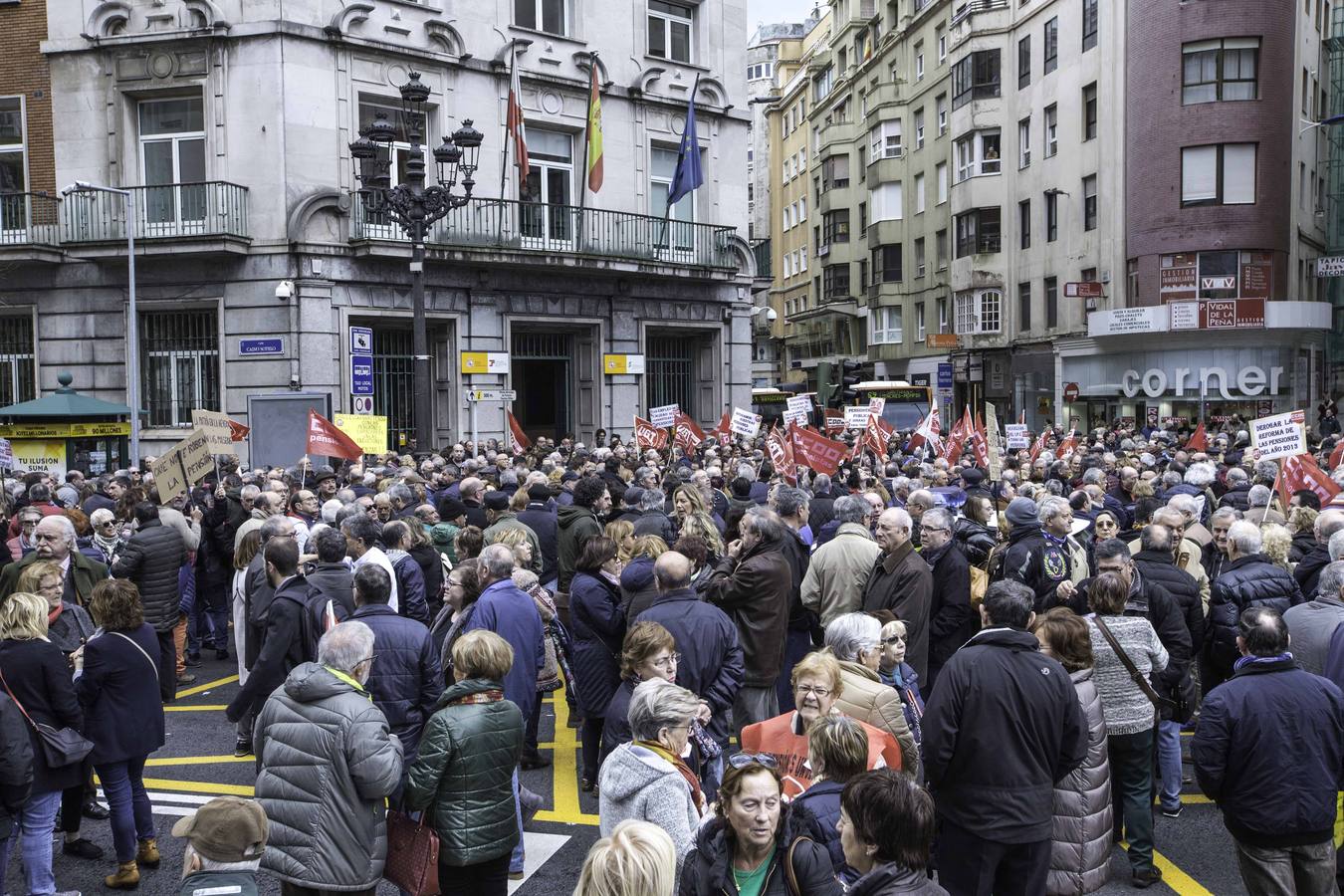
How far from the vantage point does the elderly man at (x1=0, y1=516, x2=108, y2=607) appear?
26.5 feet

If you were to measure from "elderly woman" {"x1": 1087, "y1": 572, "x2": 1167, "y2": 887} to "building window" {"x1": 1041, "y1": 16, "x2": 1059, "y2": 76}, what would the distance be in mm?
38840

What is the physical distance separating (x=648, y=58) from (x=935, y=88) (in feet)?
81.7

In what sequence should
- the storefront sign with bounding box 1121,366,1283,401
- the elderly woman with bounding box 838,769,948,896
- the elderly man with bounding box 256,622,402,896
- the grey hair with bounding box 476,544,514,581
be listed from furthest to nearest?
the storefront sign with bounding box 1121,366,1283,401, the grey hair with bounding box 476,544,514,581, the elderly man with bounding box 256,622,402,896, the elderly woman with bounding box 838,769,948,896

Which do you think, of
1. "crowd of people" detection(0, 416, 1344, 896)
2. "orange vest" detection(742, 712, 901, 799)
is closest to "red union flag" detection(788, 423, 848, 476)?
"crowd of people" detection(0, 416, 1344, 896)

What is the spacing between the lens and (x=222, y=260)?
72.3 ft

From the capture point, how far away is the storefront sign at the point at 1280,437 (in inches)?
465

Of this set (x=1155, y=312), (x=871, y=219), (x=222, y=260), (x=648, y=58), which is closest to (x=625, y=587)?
(x=222, y=260)

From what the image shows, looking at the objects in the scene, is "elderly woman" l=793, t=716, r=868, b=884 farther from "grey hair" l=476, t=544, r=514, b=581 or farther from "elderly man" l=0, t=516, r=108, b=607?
"elderly man" l=0, t=516, r=108, b=607

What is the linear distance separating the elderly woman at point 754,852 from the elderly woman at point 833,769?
0.79 feet

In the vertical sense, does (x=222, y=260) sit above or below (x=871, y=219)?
below

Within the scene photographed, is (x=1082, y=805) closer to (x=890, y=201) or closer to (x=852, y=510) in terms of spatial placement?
(x=852, y=510)

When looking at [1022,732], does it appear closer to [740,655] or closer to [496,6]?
[740,655]

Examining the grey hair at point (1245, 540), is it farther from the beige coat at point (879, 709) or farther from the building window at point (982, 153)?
the building window at point (982, 153)

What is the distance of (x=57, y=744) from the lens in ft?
18.6
